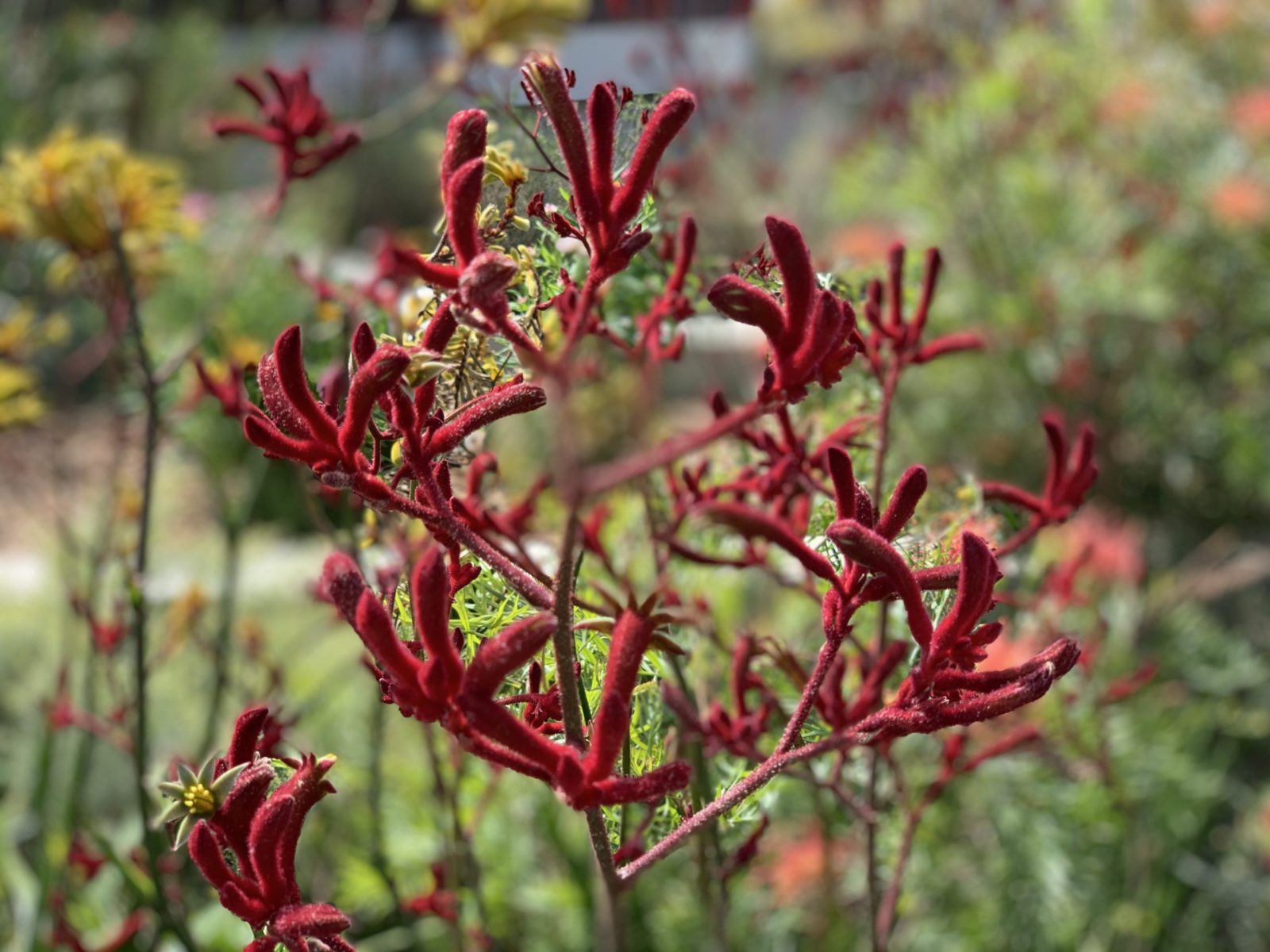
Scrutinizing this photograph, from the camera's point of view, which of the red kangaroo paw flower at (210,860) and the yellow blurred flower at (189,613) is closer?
the red kangaroo paw flower at (210,860)

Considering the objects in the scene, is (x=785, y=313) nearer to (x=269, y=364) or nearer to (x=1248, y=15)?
(x=269, y=364)

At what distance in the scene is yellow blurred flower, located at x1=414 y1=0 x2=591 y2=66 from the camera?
1.59 m

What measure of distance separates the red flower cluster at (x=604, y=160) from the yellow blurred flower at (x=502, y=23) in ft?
3.81

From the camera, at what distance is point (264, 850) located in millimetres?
461

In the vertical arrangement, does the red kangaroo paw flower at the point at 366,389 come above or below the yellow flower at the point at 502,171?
below

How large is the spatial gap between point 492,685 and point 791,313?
0.16m

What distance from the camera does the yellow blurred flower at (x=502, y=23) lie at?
5.22 ft

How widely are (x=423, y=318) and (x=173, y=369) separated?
47 centimetres

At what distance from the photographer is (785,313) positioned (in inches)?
16.6

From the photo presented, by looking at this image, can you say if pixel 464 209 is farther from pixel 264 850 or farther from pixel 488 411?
pixel 264 850

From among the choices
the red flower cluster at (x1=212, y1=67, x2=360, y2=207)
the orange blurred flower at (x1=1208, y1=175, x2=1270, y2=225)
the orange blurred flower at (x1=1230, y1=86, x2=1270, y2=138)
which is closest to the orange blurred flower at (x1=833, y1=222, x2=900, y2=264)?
the orange blurred flower at (x1=1208, y1=175, x2=1270, y2=225)

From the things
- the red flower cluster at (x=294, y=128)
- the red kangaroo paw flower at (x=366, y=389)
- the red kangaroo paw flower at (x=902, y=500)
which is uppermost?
the red flower cluster at (x=294, y=128)

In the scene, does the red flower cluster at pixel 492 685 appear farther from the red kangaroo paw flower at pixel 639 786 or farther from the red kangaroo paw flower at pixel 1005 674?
the red kangaroo paw flower at pixel 1005 674

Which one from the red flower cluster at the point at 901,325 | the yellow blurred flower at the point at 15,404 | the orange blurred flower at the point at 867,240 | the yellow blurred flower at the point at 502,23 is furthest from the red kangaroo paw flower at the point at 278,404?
the orange blurred flower at the point at 867,240
